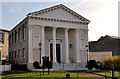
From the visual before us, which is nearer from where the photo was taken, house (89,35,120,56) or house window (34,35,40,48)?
house window (34,35,40,48)

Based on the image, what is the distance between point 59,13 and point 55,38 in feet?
12.7

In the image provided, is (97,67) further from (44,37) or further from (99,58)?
(44,37)

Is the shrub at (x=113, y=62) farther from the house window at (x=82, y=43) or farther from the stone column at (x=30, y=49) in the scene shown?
the stone column at (x=30, y=49)

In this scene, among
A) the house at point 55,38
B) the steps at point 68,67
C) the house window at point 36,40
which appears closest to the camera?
the steps at point 68,67

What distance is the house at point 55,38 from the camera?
23656 mm

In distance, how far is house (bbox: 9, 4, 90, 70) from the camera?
931 inches

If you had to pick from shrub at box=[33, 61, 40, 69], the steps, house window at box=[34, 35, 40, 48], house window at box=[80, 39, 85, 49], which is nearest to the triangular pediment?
house window at box=[34, 35, 40, 48]

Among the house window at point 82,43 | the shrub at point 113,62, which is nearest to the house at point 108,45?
the shrub at point 113,62

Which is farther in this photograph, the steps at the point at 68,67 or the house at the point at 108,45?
the house at the point at 108,45

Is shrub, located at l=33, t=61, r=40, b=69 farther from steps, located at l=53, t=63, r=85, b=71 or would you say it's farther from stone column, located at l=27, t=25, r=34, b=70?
steps, located at l=53, t=63, r=85, b=71

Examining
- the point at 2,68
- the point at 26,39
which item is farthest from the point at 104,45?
the point at 2,68

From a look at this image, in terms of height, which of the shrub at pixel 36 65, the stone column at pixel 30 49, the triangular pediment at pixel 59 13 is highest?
the triangular pediment at pixel 59 13

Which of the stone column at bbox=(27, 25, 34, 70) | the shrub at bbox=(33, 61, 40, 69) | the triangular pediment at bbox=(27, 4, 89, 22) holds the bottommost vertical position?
A: the shrub at bbox=(33, 61, 40, 69)

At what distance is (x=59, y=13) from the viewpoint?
2581 cm
